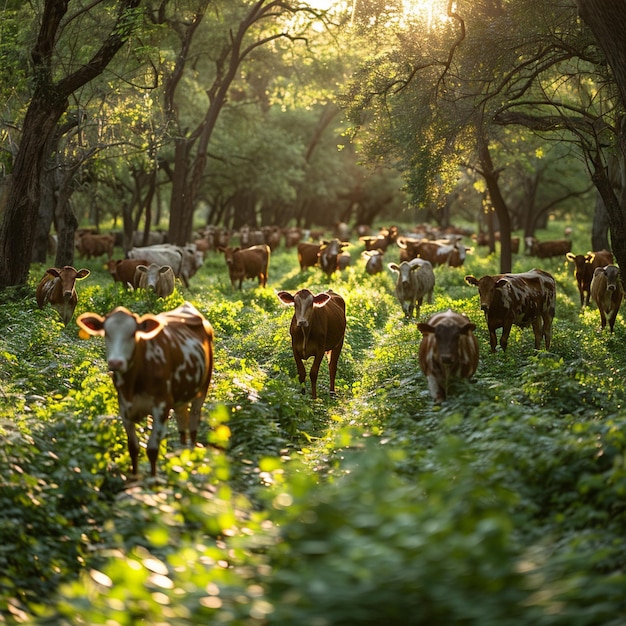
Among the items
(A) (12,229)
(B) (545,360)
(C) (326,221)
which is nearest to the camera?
(B) (545,360)

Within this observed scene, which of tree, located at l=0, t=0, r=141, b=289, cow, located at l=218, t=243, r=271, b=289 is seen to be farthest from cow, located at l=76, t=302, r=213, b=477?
cow, located at l=218, t=243, r=271, b=289

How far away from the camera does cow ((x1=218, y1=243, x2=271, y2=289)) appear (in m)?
29.3

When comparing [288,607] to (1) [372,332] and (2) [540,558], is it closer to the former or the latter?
(2) [540,558]

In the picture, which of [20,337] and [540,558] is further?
[20,337]

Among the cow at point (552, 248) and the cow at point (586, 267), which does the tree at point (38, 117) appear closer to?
the cow at point (586, 267)

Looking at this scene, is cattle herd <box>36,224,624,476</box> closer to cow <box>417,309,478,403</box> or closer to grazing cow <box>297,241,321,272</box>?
cow <box>417,309,478,403</box>

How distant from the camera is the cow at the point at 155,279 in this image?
22.6 meters

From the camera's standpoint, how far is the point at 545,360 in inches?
476

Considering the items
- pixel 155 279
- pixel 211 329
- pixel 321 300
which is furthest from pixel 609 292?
pixel 211 329

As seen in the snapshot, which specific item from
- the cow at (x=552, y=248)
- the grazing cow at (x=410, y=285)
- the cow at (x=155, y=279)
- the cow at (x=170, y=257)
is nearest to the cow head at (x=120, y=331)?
the grazing cow at (x=410, y=285)

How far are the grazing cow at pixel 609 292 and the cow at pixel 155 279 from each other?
1097cm

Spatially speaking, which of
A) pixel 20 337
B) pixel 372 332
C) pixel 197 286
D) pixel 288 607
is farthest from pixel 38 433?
pixel 197 286

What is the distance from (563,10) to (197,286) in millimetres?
17201

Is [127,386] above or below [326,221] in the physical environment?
below
